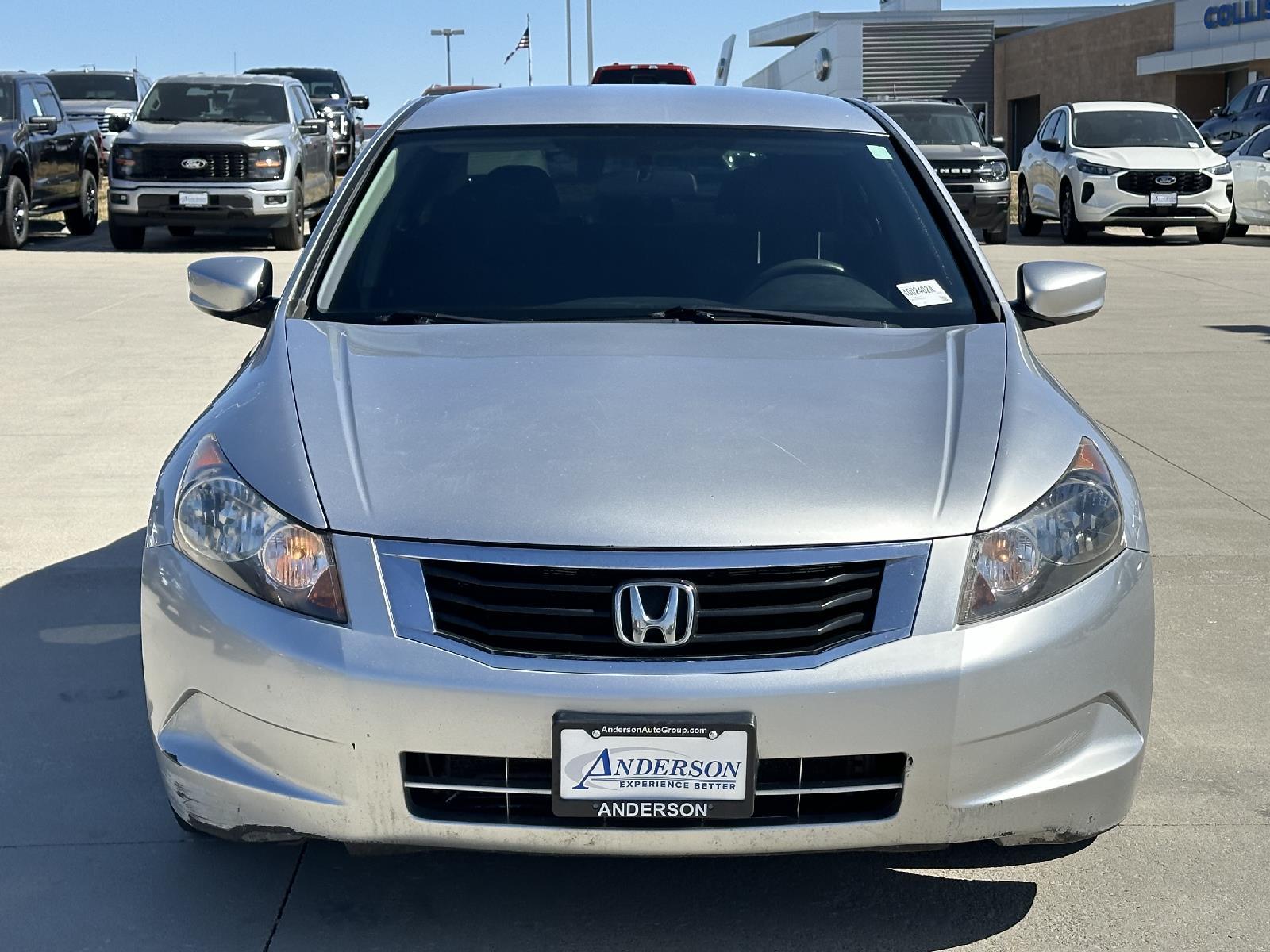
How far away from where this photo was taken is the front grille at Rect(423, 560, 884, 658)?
2.71 m

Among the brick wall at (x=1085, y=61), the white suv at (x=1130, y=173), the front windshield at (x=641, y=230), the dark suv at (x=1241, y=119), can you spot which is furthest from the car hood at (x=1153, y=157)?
the brick wall at (x=1085, y=61)

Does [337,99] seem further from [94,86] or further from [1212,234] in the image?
[1212,234]

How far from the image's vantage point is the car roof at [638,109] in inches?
173

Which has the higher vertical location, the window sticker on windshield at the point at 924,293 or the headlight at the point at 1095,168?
the window sticker on windshield at the point at 924,293

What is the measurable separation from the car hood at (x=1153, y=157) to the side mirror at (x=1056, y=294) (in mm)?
16517

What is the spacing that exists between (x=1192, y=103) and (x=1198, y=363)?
1395 inches

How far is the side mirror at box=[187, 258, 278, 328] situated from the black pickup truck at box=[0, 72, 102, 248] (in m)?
14.2

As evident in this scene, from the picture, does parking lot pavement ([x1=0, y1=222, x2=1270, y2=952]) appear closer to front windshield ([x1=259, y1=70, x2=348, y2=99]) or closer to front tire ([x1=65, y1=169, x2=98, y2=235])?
front tire ([x1=65, y1=169, x2=98, y2=235])

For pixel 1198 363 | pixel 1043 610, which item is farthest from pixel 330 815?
pixel 1198 363

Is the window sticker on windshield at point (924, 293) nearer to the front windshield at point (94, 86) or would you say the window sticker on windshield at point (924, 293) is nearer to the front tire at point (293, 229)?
the front tire at point (293, 229)

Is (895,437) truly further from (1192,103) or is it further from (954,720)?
(1192,103)

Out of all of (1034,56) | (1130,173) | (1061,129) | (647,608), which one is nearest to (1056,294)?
(647,608)

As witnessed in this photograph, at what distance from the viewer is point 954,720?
2695 millimetres

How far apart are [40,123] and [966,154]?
10.6m
